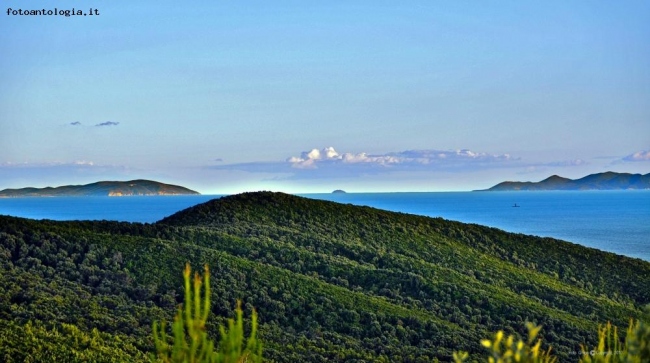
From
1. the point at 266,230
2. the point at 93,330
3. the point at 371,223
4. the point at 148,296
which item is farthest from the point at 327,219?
the point at 93,330

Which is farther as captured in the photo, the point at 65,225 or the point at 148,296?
the point at 65,225

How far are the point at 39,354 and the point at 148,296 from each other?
410 inches

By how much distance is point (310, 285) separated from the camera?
3519 cm

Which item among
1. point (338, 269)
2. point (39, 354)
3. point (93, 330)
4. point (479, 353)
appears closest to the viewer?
point (39, 354)

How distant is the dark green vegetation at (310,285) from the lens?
26.1m

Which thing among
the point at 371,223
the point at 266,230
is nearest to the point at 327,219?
the point at 371,223

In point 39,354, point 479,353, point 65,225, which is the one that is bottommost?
point 479,353

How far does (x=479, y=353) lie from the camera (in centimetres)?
2866

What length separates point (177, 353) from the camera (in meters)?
5.90

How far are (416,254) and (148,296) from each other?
22931 millimetres

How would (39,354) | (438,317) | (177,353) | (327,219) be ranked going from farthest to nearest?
(327,219) < (438,317) < (39,354) < (177,353)

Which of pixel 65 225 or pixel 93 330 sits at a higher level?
pixel 65 225

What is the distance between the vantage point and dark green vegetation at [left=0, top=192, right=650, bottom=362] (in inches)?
1027

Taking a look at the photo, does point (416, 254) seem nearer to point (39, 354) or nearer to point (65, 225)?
point (65, 225)
